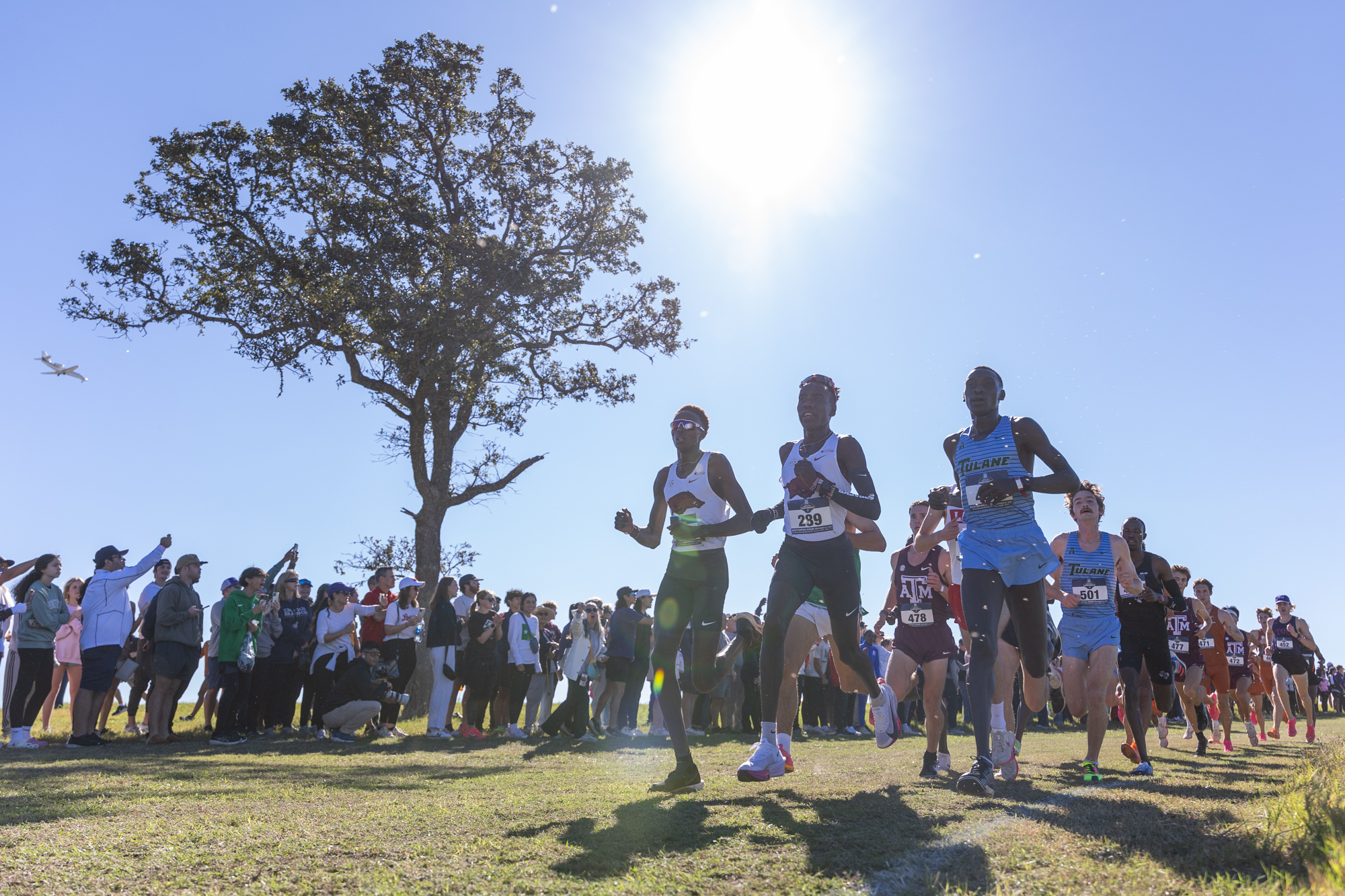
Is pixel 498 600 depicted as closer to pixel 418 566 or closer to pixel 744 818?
pixel 418 566

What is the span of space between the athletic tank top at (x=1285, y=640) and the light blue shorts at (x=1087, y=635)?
9.84 meters

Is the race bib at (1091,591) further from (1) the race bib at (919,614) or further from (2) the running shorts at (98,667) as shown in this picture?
(2) the running shorts at (98,667)

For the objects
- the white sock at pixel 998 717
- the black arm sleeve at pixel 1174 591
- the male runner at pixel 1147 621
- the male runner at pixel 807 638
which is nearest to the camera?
the white sock at pixel 998 717

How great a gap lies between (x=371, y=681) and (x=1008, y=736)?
28.0 feet

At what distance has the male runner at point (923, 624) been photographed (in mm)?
7027

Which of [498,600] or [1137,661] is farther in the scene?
[498,600]

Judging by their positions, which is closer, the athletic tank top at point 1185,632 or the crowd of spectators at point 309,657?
the crowd of spectators at point 309,657

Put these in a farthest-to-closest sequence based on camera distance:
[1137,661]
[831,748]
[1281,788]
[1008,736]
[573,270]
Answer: [573,270] < [831,748] < [1137,661] < [1008,736] < [1281,788]

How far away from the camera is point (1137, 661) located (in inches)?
340

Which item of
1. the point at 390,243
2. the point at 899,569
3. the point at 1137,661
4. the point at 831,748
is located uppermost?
the point at 390,243

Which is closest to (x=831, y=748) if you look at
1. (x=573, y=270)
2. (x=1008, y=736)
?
(x=1008, y=736)

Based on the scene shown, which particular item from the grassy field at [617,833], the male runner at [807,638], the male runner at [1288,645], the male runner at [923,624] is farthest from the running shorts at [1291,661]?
the male runner at [807,638]

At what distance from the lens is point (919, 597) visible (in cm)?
748

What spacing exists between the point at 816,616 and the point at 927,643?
1.20 m
